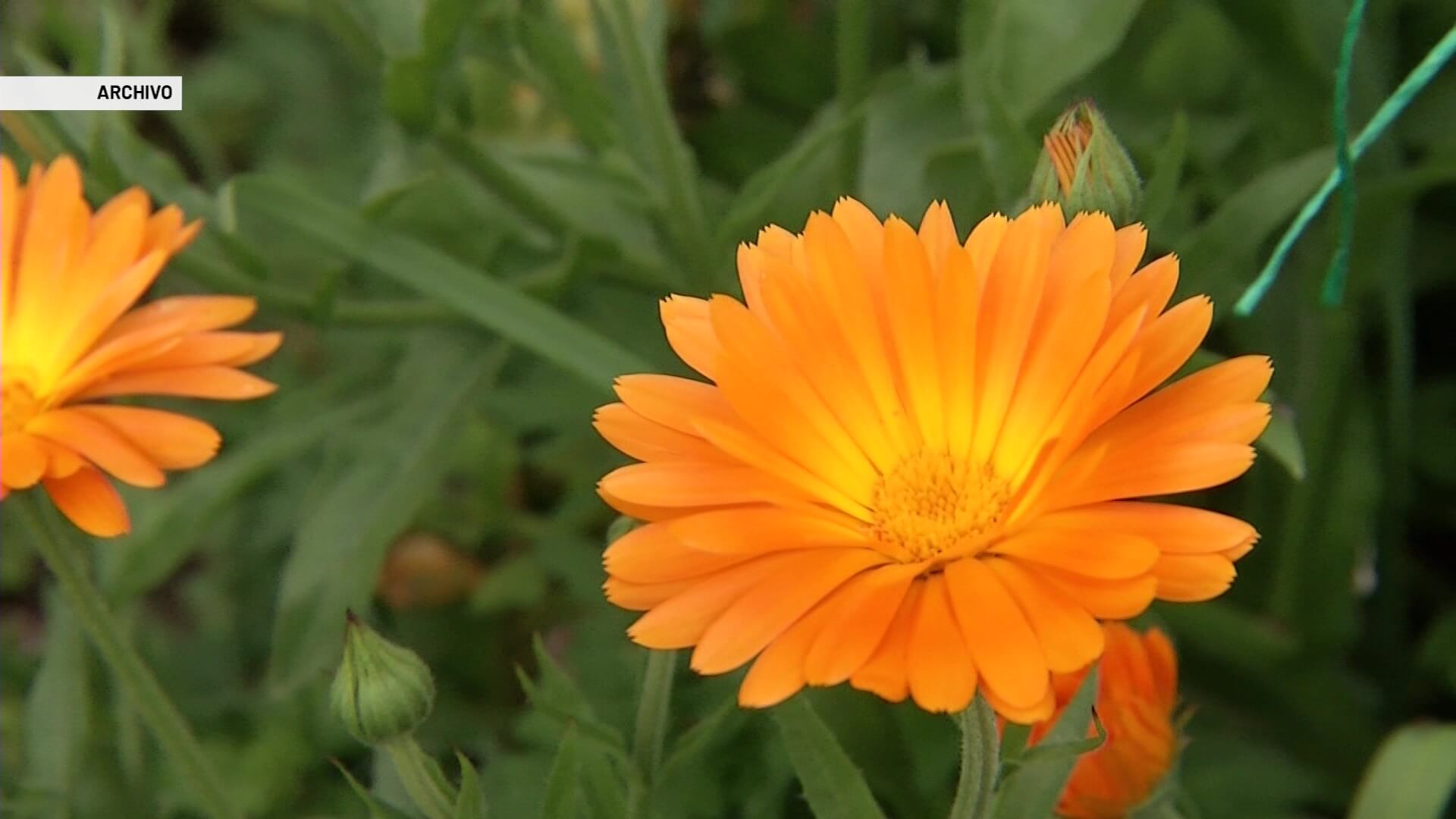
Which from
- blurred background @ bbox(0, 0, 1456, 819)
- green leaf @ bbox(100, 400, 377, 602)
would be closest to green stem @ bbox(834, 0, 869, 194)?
blurred background @ bbox(0, 0, 1456, 819)

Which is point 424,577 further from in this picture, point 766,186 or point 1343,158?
point 1343,158

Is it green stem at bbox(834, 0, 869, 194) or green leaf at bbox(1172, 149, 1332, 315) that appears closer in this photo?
green leaf at bbox(1172, 149, 1332, 315)

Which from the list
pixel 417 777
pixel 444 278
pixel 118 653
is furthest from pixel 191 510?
pixel 417 777

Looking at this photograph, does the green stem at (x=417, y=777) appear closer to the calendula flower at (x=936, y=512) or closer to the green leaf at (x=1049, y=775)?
the calendula flower at (x=936, y=512)

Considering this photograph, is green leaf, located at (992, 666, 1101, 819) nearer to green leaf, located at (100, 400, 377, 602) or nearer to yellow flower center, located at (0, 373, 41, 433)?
yellow flower center, located at (0, 373, 41, 433)

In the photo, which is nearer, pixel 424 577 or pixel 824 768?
pixel 824 768

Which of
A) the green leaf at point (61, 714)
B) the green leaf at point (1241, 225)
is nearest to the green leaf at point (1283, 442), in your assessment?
the green leaf at point (1241, 225)
